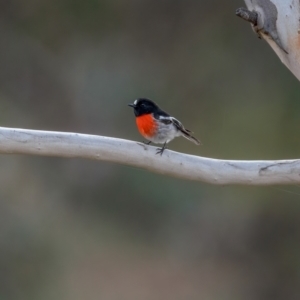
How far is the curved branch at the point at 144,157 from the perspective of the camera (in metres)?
1.88

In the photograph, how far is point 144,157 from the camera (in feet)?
6.40

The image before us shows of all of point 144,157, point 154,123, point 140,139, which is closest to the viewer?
point 144,157

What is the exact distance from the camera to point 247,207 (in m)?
5.00

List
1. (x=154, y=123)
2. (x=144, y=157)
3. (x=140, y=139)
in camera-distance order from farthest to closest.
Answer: (x=140, y=139) < (x=154, y=123) < (x=144, y=157)

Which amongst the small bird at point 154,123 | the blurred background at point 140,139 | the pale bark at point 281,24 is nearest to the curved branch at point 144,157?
the pale bark at point 281,24

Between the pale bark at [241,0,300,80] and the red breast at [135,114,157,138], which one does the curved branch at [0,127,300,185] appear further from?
the red breast at [135,114,157,138]

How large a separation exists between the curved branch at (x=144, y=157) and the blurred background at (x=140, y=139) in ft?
9.72

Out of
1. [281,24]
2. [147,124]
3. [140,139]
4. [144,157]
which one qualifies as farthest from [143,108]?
[140,139]

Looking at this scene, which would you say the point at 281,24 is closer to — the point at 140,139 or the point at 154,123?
the point at 154,123

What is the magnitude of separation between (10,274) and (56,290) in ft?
1.36

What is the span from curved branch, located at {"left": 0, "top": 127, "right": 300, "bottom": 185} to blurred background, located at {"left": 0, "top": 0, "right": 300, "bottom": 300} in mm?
2962

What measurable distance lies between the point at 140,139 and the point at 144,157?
120 inches

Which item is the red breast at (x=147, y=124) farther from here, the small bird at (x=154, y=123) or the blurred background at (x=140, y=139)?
A: the blurred background at (x=140, y=139)

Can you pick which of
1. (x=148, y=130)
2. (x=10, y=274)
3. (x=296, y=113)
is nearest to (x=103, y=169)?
(x=10, y=274)
